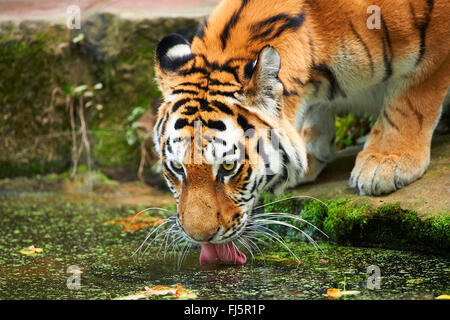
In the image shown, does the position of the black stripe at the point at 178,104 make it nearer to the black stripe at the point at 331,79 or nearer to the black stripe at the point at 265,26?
the black stripe at the point at 265,26

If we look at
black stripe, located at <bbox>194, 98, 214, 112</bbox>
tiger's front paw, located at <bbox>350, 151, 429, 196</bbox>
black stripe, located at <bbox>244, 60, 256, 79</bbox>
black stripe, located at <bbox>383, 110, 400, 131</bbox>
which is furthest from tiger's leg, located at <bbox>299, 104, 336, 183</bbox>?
black stripe, located at <bbox>194, 98, 214, 112</bbox>

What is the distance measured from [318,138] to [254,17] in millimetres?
1536

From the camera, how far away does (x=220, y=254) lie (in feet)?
11.9

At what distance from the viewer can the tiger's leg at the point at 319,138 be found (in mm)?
4906

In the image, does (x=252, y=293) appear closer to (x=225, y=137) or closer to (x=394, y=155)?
(x=225, y=137)

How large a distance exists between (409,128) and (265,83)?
1400mm

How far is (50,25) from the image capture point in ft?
22.8

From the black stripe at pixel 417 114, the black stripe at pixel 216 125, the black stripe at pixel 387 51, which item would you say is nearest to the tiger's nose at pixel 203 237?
the black stripe at pixel 216 125

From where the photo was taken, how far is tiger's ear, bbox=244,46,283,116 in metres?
3.30

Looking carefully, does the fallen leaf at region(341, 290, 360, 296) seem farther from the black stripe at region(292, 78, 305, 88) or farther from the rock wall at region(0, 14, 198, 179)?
Answer: the rock wall at region(0, 14, 198, 179)

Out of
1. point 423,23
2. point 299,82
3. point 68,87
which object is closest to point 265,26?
point 299,82

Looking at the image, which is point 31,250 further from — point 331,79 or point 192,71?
point 331,79

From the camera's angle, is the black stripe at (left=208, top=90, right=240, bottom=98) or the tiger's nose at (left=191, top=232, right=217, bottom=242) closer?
the tiger's nose at (left=191, top=232, right=217, bottom=242)

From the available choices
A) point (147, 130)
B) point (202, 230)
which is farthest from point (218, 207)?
point (147, 130)
